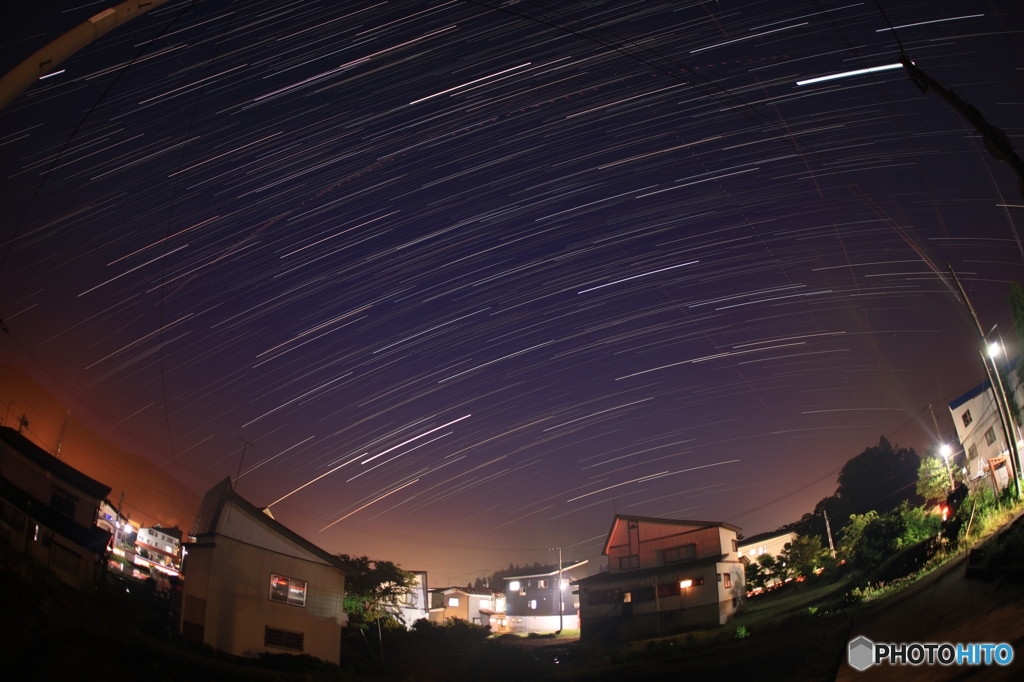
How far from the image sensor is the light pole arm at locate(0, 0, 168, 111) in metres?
5.17

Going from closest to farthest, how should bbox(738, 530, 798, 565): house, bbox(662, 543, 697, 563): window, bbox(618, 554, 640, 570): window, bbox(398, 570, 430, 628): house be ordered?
bbox(662, 543, 697, 563): window → bbox(618, 554, 640, 570): window → bbox(738, 530, 798, 565): house → bbox(398, 570, 430, 628): house

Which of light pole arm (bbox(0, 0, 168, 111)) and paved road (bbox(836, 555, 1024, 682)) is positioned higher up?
light pole arm (bbox(0, 0, 168, 111))

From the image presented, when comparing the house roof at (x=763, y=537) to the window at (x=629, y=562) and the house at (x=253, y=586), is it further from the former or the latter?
the house at (x=253, y=586)

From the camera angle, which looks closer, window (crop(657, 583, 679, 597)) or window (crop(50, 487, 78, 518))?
window (crop(50, 487, 78, 518))

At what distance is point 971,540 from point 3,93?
27.7 m

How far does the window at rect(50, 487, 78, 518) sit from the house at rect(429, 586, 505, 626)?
34.1 meters

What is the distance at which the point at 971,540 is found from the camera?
19453 mm

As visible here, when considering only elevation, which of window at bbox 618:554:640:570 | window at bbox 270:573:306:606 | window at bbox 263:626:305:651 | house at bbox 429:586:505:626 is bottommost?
house at bbox 429:586:505:626

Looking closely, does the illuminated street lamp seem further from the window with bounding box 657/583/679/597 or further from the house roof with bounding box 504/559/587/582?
the house roof with bounding box 504/559/587/582

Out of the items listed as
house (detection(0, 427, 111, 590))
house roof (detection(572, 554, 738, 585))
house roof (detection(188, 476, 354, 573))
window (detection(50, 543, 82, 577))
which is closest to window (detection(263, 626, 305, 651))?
house roof (detection(188, 476, 354, 573))

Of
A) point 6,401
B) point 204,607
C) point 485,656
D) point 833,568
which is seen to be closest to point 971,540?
point 833,568

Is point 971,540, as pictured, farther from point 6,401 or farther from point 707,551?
point 6,401

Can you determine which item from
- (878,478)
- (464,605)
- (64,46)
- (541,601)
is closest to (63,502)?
(64,46)

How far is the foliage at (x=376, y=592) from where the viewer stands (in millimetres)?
30828
